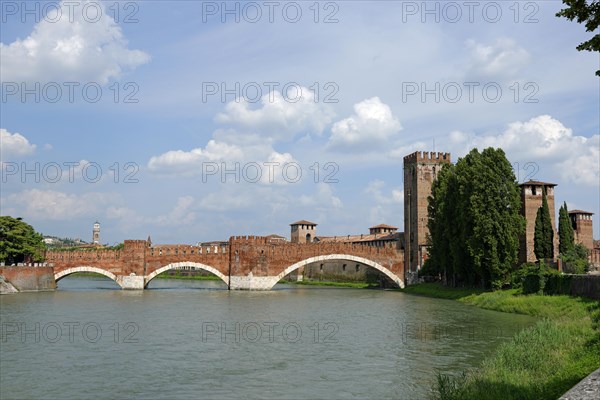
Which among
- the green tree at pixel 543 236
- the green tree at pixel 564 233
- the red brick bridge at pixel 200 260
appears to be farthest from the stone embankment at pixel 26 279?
the green tree at pixel 564 233

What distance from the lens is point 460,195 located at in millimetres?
37469

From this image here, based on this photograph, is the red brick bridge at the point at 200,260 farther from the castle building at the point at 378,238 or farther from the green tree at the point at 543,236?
the green tree at the point at 543,236

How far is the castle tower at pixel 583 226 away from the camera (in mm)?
52469

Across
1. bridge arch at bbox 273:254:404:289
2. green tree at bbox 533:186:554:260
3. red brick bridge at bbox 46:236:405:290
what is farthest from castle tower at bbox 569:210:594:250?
red brick bridge at bbox 46:236:405:290

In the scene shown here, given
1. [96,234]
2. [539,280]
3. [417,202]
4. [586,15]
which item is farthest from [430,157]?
[96,234]

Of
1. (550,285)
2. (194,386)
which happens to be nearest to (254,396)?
(194,386)

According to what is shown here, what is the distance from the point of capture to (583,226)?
5278 centimetres

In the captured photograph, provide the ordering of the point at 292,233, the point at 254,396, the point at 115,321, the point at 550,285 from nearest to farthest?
the point at 254,396
the point at 115,321
the point at 550,285
the point at 292,233

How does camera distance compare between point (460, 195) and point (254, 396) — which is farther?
point (460, 195)

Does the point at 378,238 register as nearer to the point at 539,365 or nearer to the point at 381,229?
the point at 381,229

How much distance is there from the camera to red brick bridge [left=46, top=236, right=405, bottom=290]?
1907 inches

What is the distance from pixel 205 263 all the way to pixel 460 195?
75.7 ft

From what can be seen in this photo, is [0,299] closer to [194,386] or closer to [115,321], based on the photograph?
[115,321]

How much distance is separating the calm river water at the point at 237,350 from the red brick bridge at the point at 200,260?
1683 cm
